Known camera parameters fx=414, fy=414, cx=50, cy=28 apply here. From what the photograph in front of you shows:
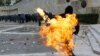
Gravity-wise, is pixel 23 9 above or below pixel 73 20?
below

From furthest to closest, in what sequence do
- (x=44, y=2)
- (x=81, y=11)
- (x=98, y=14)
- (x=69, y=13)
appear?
(x=44, y=2) < (x=81, y=11) < (x=98, y=14) < (x=69, y=13)

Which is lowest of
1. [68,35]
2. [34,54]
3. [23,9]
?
[23,9]

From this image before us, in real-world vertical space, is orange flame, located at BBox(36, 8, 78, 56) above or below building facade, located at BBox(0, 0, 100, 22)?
above

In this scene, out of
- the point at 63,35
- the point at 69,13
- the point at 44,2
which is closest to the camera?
the point at 63,35

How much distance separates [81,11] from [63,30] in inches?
1180

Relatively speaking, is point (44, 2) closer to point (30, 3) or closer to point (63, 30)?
point (30, 3)

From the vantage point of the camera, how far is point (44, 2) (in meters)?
54.5

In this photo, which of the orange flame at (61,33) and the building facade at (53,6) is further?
the building facade at (53,6)

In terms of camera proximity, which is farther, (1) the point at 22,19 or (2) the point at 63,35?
(1) the point at 22,19

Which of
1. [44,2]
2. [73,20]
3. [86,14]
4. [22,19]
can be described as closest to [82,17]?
[86,14]

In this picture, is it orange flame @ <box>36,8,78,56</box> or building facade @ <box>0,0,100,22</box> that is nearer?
orange flame @ <box>36,8,78,56</box>

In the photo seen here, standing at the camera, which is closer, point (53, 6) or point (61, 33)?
point (61, 33)

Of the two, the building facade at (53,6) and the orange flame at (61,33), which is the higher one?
the orange flame at (61,33)

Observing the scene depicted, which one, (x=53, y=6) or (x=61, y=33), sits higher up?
(x=61, y=33)
